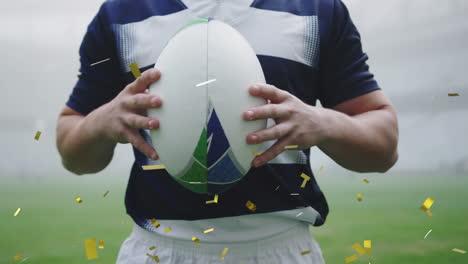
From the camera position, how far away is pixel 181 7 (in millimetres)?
1371

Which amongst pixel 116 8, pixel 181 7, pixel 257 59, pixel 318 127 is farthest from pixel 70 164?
pixel 318 127

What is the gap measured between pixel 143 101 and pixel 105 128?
0.20 meters

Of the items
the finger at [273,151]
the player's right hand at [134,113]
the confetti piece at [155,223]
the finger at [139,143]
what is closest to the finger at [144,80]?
the player's right hand at [134,113]

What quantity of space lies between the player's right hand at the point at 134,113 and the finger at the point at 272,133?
0.24 m

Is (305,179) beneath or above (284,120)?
beneath

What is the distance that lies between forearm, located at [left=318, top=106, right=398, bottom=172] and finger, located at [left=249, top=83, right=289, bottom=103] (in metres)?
0.16

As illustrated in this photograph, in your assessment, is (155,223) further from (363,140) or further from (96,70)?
(363,140)

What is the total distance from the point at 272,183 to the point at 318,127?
0.91 ft

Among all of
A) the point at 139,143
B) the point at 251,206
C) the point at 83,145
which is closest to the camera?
the point at 139,143

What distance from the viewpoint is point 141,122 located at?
109 cm

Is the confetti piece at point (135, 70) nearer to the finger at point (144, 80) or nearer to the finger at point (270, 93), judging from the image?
the finger at point (144, 80)

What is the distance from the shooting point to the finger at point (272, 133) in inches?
41.6

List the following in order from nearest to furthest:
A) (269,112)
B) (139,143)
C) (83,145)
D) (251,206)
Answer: (269,112)
(139,143)
(251,206)
(83,145)

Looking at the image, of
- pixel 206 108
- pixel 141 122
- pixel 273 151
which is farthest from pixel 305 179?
pixel 141 122
